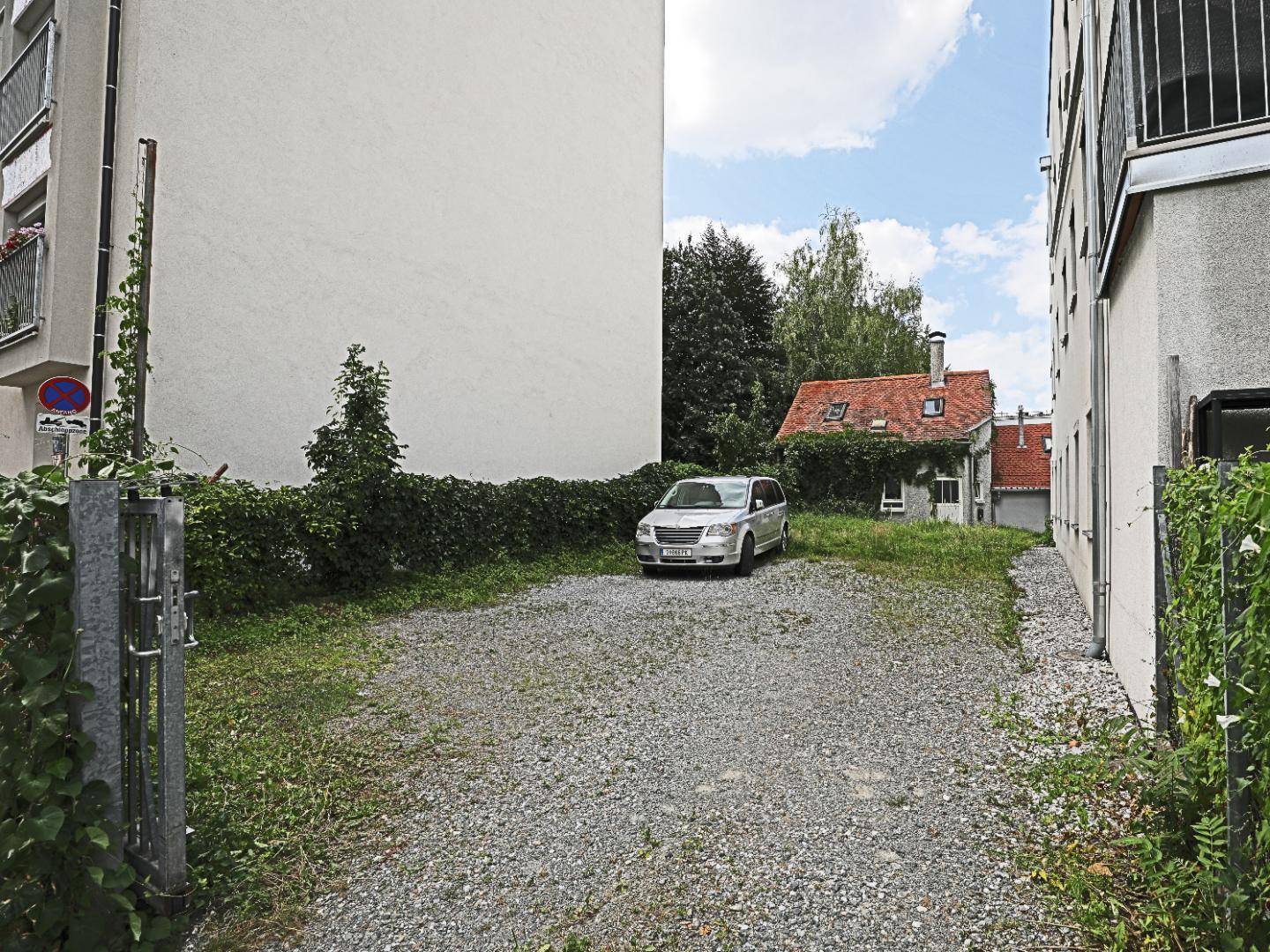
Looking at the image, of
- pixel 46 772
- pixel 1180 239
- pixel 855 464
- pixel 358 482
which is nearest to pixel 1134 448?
pixel 1180 239

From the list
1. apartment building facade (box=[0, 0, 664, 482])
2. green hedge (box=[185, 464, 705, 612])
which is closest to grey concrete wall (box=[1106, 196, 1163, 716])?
green hedge (box=[185, 464, 705, 612])

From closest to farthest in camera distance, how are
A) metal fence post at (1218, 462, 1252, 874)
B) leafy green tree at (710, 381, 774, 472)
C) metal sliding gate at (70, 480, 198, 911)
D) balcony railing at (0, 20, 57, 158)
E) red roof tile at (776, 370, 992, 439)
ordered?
metal fence post at (1218, 462, 1252, 874) < metal sliding gate at (70, 480, 198, 911) < balcony railing at (0, 20, 57, 158) < leafy green tree at (710, 381, 774, 472) < red roof tile at (776, 370, 992, 439)

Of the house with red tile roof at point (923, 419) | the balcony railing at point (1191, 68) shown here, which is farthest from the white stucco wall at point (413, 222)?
the house with red tile roof at point (923, 419)

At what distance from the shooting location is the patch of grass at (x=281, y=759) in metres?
3.33

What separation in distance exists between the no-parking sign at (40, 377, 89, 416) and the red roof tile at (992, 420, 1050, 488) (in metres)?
31.5

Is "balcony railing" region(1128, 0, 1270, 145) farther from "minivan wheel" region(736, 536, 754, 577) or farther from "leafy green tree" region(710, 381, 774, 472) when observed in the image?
"leafy green tree" region(710, 381, 774, 472)

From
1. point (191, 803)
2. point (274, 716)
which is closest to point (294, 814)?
point (191, 803)

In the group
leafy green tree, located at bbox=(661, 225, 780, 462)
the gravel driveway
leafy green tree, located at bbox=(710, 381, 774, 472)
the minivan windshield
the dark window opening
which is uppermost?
leafy green tree, located at bbox=(661, 225, 780, 462)

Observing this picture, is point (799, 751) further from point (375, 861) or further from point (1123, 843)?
point (375, 861)

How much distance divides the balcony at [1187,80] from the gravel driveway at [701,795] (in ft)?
12.2

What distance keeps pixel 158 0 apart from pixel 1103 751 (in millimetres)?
14049

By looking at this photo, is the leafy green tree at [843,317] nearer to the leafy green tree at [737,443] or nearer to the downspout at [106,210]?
the leafy green tree at [737,443]

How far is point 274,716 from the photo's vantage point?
18.1 feet

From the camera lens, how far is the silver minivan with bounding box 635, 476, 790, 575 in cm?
1234
